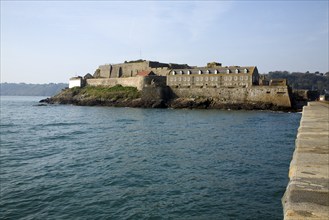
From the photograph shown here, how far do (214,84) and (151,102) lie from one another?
46.6 feet

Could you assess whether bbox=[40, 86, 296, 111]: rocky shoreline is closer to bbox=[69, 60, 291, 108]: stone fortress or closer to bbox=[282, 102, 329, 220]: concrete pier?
bbox=[69, 60, 291, 108]: stone fortress

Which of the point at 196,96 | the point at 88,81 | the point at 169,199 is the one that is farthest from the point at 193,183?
the point at 88,81

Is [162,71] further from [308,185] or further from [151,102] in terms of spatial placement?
[308,185]

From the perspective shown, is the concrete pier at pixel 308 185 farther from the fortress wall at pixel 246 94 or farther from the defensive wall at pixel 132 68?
the defensive wall at pixel 132 68

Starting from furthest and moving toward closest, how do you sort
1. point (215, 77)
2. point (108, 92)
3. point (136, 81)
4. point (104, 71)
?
1. point (104, 71)
2. point (108, 92)
3. point (136, 81)
4. point (215, 77)

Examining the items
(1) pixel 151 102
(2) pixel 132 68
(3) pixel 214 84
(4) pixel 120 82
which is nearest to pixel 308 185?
(3) pixel 214 84

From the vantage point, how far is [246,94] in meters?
61.3

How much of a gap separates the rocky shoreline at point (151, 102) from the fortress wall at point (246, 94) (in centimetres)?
127

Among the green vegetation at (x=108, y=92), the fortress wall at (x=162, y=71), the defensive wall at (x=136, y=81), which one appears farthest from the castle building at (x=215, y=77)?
the green vegetation at (x=108, y=92)

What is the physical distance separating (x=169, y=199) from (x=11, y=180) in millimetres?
7038

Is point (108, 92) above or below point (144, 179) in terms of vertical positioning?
above

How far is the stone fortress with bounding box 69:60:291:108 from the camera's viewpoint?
58.8 metres

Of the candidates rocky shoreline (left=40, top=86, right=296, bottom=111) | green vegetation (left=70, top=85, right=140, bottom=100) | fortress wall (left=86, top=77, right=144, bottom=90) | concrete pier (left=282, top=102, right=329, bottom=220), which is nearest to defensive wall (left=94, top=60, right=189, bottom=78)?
fortress wall (left=86, top=77, right=144, bottom=90)

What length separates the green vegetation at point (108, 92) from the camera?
254 feet
